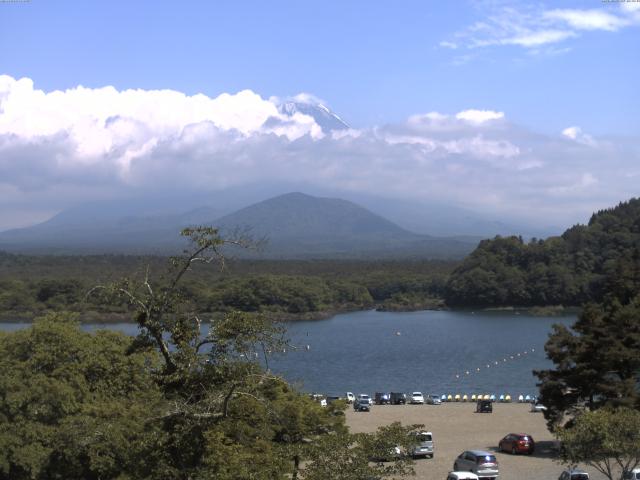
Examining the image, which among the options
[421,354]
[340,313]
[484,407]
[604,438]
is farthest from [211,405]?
[340,313]

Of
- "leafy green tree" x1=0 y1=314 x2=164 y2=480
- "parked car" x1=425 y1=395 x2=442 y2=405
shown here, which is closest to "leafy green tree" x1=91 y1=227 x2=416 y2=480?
"leafy green tree" x1=0 y1=314 x2=164 y2=480

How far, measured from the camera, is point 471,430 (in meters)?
25.2

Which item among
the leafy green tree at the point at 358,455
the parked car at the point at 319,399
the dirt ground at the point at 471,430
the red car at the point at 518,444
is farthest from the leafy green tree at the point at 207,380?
the parked car at the point at 319,399

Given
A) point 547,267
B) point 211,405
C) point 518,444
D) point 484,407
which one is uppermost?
point 547,267

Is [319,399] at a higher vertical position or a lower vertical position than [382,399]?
higher

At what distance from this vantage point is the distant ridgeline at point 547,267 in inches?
3155

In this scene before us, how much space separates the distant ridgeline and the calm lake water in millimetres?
5409

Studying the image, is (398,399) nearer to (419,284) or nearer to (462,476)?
(462,476)

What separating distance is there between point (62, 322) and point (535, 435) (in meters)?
13.3

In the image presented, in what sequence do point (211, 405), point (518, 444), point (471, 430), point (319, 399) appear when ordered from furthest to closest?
1. point (319, 399)
2. point (471, 430)
3. point (518, 444)
4. point (211, 405)

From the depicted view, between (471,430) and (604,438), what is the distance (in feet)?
44.4

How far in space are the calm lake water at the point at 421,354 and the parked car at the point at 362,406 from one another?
9.93ft

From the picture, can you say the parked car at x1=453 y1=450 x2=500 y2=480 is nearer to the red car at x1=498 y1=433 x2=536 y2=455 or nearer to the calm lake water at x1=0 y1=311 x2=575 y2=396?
the red car at x1=498 y1=433 x2=536 y2=455

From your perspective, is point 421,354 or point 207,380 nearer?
point 207,380
